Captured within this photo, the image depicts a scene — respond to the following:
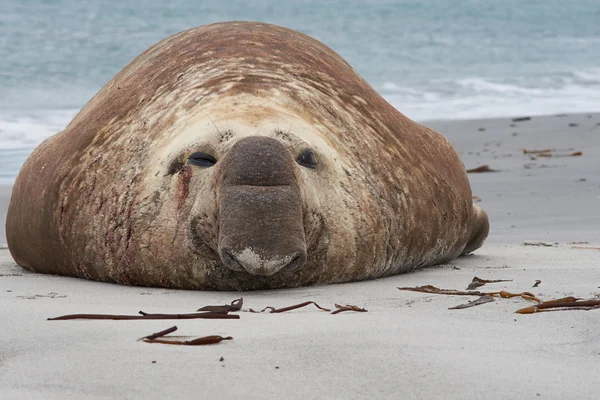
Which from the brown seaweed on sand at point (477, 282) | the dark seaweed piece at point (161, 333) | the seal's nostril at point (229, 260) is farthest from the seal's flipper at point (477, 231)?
the dark seaweed piece at point (161, 333)

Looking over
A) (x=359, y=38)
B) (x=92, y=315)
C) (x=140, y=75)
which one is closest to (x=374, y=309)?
(x=92, y=315)

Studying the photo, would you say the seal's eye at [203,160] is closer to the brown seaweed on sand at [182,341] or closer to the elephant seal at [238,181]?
the elephant seal at [238,181]

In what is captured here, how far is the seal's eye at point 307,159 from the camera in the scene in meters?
4.52

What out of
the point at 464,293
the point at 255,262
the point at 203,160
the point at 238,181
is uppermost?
the point at 203,160

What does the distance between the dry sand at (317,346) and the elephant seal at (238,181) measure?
163 mm

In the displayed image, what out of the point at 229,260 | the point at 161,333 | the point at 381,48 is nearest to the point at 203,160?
the point at 229,260

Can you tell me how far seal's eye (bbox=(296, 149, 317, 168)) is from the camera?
14.8 ft

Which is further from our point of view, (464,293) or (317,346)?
(464,293)

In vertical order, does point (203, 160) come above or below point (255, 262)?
above

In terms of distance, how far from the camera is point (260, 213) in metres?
4.01

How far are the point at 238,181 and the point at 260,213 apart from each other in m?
0.18

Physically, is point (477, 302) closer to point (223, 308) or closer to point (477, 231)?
point (223, 308)

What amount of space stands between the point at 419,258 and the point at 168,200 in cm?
136

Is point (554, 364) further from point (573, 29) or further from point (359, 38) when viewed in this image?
point (573, 29)
